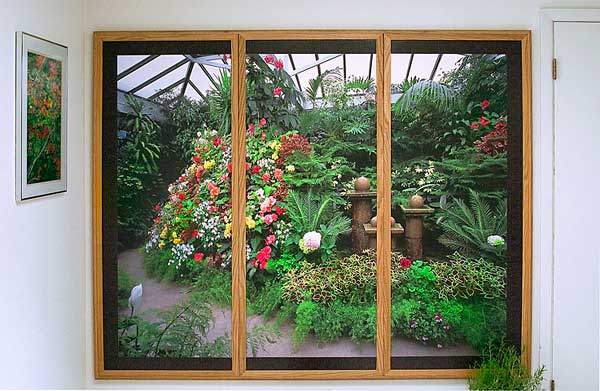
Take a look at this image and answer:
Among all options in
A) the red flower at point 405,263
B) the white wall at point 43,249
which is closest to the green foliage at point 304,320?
the red flower at point 405,263

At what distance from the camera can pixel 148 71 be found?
413cm

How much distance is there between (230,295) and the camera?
4.14 metres

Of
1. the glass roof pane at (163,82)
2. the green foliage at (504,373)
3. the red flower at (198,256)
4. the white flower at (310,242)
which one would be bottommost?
the green foliage at (504,373)

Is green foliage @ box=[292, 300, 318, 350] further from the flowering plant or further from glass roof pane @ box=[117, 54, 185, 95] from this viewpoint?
glass roof pane @ box=[117, 54, 185, 95]

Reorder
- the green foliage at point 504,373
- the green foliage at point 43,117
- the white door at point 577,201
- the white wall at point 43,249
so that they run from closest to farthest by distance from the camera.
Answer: the white wall at point 43,249, the green foliage at point 43,117, the green foliage at point 504,373, the white door at point 577,201

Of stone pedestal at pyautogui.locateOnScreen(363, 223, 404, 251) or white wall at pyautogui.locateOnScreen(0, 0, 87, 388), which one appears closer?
white wall at pyautogui.locateOnScreen(0, 0, 87, 388)

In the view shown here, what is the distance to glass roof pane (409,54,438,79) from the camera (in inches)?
161

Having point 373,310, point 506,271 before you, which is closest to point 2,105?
point 373,310

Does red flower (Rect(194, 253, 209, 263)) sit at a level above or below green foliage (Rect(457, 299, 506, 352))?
above

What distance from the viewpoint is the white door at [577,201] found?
409cm

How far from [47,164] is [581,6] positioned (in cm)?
283

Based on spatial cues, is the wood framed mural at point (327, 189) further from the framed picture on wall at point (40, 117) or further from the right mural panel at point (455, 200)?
the framed picture on wall at point (40, 117)

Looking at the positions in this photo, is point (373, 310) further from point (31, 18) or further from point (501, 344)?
point (31, 18)

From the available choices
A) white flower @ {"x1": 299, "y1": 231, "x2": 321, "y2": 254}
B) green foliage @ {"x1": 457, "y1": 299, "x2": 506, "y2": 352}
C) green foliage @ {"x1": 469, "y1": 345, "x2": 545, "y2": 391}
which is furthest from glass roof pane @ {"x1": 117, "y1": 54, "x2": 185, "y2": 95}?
green foliage @ {"x1": 469, "y1": 345, "x2": 545, "y2": 391}
